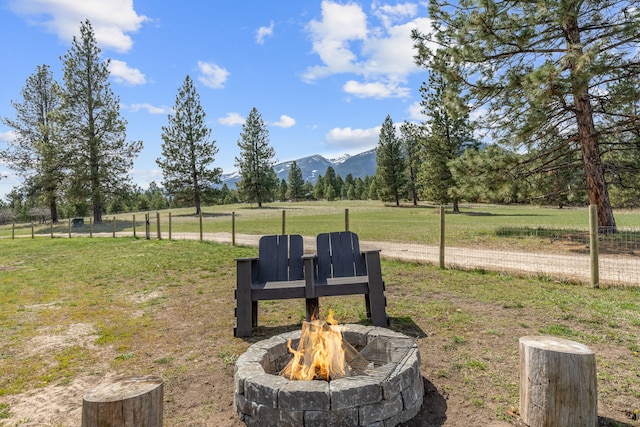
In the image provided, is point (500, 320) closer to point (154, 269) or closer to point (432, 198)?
point (154, 269)

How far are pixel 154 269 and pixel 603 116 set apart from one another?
47.8 feet

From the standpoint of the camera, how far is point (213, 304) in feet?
18.2

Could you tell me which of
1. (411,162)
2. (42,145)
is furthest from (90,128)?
(411,162)

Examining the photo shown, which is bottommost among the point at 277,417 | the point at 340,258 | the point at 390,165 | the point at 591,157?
the point at 277,417

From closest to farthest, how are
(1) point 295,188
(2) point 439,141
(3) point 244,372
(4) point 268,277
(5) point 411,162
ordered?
(3) point 244,372
(4) point 268,277
(2) point 439,141
(5) point 411,162
(1) point 295,188

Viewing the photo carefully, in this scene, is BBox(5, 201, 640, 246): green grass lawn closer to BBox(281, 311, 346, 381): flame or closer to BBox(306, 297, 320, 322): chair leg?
BBox(306, 297, 320, 322): chair leg

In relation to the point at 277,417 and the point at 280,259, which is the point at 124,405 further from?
the point at 280,259

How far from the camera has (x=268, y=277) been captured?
4.33m

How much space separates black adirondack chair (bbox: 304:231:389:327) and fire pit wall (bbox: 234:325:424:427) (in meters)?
1.41

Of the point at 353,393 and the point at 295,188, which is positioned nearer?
the point at 353,393

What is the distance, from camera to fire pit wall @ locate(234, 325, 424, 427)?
2.15m

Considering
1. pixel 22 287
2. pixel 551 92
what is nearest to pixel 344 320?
pixel 22 287

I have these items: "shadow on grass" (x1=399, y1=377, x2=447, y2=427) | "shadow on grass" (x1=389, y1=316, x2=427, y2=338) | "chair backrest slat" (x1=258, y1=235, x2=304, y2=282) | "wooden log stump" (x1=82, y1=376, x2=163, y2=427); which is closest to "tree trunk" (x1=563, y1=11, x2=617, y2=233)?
"shadow on grass" (x1=389, y1=316, x2=427, y2=338)

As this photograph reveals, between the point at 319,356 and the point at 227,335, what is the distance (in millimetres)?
1914
